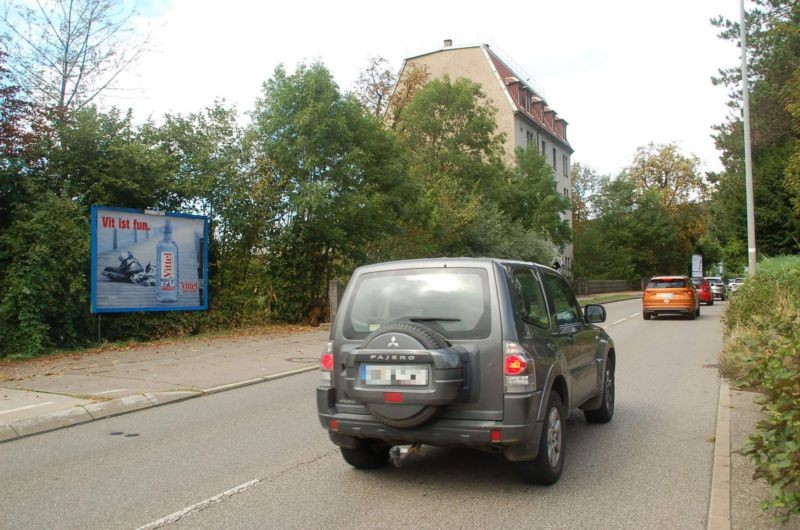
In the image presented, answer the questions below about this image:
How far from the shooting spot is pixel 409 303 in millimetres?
5262

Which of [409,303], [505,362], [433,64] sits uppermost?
[433,64]

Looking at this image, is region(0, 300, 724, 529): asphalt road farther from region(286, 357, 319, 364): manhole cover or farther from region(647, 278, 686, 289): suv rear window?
region(647, 278, 686, 289): suv rear window

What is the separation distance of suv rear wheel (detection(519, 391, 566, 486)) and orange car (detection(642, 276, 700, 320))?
22.3 m

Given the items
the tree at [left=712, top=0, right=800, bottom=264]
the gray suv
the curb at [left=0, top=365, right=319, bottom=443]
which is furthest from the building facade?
the gray suv

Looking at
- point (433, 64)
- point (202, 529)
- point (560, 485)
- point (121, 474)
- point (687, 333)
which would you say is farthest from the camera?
point (433, 64)

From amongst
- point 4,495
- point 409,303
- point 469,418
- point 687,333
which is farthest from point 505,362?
point 687,333

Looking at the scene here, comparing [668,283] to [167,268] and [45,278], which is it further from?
[45,278]

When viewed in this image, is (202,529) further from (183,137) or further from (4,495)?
(183,137)

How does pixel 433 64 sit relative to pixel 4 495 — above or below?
above

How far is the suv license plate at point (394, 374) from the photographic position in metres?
4.78

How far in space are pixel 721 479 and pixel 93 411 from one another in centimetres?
705

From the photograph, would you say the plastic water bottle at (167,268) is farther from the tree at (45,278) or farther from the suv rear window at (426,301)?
the suv rear window at (426,301)

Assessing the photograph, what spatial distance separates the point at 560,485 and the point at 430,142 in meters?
33.0

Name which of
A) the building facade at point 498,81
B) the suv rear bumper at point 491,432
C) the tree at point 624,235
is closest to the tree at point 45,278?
the suv rear bumper at point 491,432
